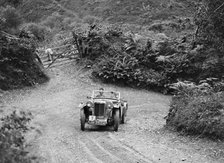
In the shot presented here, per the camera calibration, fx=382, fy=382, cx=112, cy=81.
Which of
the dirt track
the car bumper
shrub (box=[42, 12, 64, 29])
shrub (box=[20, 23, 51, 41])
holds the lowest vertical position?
the dirt track

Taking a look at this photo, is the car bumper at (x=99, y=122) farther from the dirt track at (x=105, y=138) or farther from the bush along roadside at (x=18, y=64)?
the bush along roadside at (x=18, y=64)

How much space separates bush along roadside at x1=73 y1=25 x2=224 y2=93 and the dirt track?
3.62 metres

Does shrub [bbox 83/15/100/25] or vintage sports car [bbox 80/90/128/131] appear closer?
vintage sports car [bbox 80/90/128/131]

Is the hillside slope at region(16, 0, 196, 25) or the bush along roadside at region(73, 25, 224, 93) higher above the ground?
the hillside slope at region(16, 0, 196, 25)

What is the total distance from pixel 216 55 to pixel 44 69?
11.1 metres

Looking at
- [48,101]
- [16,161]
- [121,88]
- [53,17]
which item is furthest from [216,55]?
[53,17]

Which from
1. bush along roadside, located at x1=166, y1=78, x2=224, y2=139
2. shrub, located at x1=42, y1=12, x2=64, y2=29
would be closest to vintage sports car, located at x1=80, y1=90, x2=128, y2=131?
bush along roadside, located at x1=166, y1=78, x2=224, y2=139

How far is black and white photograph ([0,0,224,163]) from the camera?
10.8 m

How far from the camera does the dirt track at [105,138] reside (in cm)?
1041

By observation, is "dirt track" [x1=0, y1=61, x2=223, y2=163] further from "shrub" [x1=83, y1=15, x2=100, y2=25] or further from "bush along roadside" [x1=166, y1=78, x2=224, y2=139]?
"shrub" [x1=83, y1=15, x2=100, y2=25]

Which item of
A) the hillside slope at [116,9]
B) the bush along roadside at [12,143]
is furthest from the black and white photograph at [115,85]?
the hillside slope at [116,9]

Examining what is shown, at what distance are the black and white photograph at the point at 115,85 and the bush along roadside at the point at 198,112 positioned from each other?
0.11 ft

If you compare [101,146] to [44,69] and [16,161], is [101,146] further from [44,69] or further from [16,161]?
[44,69]

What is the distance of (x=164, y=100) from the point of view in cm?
2202
